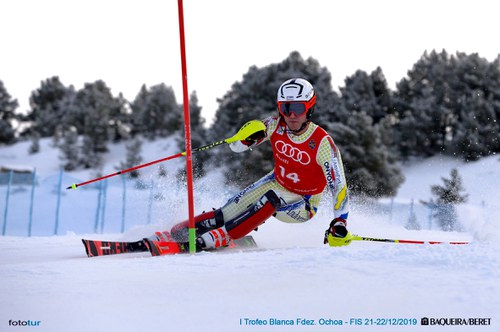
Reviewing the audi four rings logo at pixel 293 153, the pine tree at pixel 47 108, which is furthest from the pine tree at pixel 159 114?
the audi four rings logo at pixel 293 153

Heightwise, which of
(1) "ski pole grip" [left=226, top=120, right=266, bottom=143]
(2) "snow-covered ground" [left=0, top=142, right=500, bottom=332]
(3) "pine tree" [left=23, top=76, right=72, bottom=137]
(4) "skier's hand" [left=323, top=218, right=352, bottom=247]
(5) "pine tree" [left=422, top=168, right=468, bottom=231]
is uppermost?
(3) "pine tree" [left=23, top=76, right=72, bottom=137]

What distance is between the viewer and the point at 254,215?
5570 mm

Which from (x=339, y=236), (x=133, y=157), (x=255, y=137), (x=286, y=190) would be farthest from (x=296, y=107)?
(x=133, y=157)

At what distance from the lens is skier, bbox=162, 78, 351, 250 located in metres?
5.42

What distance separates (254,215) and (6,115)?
146 ft

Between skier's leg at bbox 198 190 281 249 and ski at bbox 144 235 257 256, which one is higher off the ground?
skier's leg at bbox 198 190 281 249

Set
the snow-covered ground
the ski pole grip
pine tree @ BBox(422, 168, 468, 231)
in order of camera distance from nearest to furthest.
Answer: the snow-covered ground → the ski pole grip → pine tree @ BBox(422, 168, 468, 231)

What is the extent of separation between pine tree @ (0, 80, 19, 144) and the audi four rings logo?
41241 millimetres

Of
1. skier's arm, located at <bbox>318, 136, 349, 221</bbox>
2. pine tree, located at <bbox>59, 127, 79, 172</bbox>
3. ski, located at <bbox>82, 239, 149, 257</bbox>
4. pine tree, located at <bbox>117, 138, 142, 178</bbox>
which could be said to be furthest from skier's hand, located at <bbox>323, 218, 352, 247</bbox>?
pine tree, located at <bbox>59, 127, 79, 172</bbox>

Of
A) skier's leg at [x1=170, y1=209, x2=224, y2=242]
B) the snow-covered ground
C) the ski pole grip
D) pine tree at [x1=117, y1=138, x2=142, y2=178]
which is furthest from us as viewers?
pine tree at [x1=117, y1=138, x2=142, y2=178]

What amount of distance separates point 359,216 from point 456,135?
75.6ft

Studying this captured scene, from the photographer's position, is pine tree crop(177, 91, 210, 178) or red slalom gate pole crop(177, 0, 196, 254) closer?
red slalom gate pole crop(177, 0, 196, 254)

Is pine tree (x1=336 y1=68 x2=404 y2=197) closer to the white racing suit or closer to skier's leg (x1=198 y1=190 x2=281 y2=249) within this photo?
the white racing suit

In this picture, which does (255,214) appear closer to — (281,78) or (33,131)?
(281,78)
